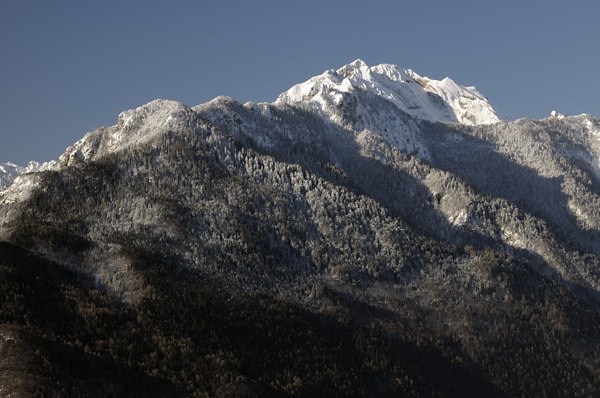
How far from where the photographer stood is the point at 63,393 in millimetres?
147250

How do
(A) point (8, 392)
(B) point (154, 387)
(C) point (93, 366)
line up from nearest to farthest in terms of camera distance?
(A) point (8, 392) < (C) point (93, 366) < (B) point (154, 387)

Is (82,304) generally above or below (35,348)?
above

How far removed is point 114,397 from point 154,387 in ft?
56.3

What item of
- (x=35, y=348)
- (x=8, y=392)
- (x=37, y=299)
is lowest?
(x=8, y=392)

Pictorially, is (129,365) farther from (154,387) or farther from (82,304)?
(82,304)

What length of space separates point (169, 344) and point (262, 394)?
1337 inches

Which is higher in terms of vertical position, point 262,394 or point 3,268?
point 3,268

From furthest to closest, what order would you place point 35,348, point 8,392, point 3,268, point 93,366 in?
point 3,268 → point 93,366 → point 35,348 → point 8,392

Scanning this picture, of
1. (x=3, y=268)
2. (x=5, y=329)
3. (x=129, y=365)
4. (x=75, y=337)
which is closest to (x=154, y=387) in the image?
(x=129, y=365)

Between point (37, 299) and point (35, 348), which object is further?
point (37, 299)

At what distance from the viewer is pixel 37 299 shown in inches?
7402

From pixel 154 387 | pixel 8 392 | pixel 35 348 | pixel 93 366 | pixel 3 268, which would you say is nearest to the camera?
pixel 8 392

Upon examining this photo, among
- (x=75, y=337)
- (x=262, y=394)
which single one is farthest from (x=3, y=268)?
(x=262, y=394)

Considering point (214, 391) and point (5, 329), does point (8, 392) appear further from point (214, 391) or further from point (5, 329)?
point (214, 391)
